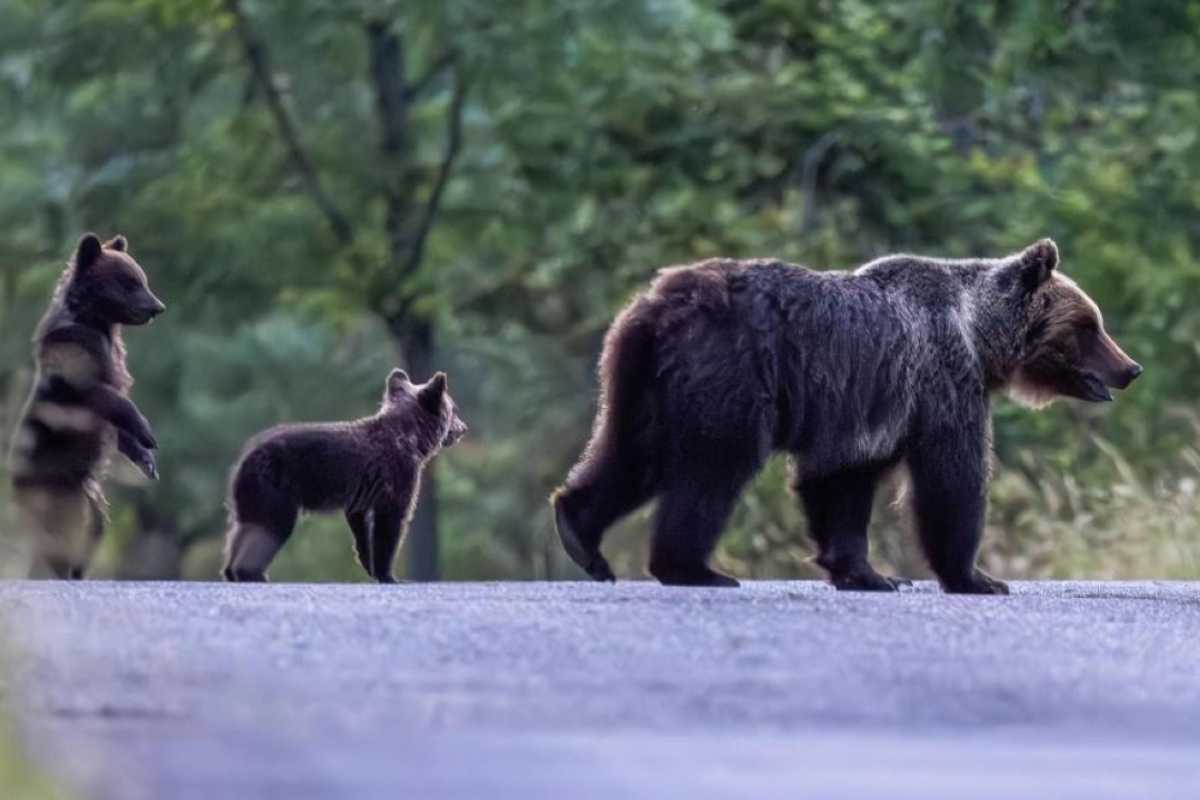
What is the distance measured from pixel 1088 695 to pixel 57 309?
6466mm

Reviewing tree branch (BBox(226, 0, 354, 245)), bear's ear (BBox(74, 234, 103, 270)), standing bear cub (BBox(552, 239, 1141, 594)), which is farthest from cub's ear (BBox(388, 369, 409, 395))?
tree branch (BBox(226, 0, 354, 245))

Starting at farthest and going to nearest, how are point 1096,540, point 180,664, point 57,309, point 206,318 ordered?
point 206,318, point 1096,540, point 57,309, point 180,664

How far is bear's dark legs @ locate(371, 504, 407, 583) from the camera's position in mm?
12508

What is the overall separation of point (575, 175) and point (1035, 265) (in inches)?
613

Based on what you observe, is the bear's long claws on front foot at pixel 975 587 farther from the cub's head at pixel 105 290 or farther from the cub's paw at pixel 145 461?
the cub's head at pixel 105 290

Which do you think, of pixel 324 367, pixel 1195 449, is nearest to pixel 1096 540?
pixel 1195 449

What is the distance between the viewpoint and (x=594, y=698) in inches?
266

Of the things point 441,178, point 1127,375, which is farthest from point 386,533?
point 441,178

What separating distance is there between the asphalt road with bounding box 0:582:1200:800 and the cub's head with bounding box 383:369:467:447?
3.83 m

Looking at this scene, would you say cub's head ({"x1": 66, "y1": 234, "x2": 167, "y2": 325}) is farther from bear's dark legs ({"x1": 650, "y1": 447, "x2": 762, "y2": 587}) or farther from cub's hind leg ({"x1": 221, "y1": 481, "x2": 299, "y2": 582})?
bear's dark legs ({"x1": 650, "y1": 447, "x2": 762, "y2": 587})

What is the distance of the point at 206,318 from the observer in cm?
3062

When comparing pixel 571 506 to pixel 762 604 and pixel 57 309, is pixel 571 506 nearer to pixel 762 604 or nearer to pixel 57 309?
pixel 762 604

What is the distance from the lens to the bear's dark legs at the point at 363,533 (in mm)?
12656

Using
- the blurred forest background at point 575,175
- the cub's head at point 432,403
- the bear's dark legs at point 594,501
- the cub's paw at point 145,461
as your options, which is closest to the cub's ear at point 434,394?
the cub's head at point 432,403
